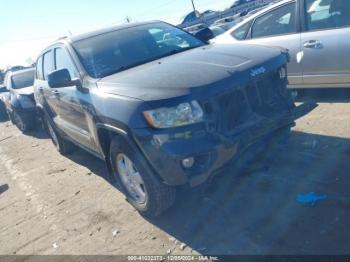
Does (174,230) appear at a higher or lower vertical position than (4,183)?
higher

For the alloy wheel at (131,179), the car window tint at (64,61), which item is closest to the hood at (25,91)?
the car window tint at (64,61)

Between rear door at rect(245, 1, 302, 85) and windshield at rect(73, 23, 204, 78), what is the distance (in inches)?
58.1

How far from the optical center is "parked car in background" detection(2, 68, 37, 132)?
9.62m

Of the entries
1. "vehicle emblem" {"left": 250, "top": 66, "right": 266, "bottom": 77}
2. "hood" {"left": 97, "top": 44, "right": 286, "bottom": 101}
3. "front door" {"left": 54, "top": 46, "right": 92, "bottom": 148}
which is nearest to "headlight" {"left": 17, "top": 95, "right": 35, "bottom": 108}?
"front door" {"left": 54, "top": 46, "right": 92, "bottom": 148}

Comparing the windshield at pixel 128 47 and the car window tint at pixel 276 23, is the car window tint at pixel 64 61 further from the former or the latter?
the car window tint at pixel 276 23

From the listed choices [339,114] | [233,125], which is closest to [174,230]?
[233,125]

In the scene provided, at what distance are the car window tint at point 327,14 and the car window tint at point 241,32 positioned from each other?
1.11 metres

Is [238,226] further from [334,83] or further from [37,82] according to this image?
[37,82]

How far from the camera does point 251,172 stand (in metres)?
4.30

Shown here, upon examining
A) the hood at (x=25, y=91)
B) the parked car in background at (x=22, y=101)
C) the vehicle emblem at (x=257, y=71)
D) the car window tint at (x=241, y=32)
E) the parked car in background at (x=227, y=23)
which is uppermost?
the vehicle emblem at (x=257, y=71)

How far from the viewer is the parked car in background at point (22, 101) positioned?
9617 millimetres

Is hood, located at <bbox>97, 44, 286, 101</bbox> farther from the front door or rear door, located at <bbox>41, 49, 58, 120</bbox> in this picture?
rear door, located at <bbox>41, 49, 58, 120</bbox>

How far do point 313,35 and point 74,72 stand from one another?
3.30m

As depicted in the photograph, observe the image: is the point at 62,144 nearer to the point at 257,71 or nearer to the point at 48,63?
the point at 48,63
